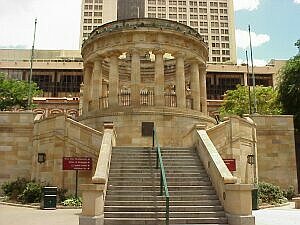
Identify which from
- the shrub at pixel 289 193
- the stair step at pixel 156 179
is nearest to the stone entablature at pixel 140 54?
the shrub at pixel 289 193

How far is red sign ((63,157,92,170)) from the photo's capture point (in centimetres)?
1812

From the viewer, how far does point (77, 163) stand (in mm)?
18297

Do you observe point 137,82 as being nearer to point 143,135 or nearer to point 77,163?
point 143,135

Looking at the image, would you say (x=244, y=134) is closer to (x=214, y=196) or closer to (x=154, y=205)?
(x=214, y=196)

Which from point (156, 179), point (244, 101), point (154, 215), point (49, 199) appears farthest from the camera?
point (244, 101)

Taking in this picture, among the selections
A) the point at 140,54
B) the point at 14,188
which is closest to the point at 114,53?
the point at 140,54

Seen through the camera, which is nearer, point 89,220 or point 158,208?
point 89,220

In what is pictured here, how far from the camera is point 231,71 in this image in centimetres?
8425

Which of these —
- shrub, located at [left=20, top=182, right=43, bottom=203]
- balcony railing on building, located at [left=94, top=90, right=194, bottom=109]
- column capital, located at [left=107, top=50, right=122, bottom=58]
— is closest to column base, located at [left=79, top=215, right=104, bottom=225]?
shrub, located at [left=20, top=182, right=43, bottom=203]

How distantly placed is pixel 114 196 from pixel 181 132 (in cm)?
1229

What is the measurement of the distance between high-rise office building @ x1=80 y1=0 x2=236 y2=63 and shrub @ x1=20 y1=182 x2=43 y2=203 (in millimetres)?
107618

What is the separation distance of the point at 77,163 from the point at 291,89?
790 inches

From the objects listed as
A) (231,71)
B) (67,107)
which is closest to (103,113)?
(67,107)

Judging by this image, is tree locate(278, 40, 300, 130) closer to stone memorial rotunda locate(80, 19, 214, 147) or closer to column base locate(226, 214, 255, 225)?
stone memorial rotunda locate(80, 19, 214, 147)
